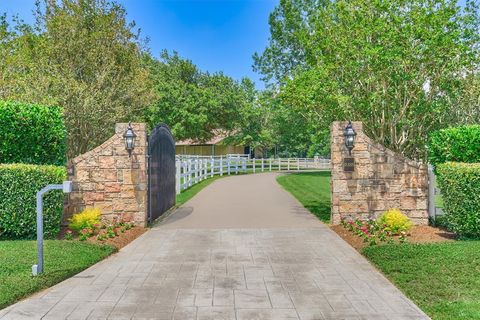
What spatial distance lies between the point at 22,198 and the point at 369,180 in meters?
8.34

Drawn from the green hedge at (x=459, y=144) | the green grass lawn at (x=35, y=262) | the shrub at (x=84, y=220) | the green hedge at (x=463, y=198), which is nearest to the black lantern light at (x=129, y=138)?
the shrub at (x=84, y=220)

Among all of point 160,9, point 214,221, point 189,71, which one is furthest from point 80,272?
point 189,71

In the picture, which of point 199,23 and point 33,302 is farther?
point 199,23

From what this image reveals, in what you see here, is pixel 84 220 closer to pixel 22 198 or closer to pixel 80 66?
pixel 22 198

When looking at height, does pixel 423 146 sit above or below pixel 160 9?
below

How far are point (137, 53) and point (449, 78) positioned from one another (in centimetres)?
1938

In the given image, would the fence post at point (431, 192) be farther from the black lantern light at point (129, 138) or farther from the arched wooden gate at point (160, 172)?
the black lantern light at point (129, 138)

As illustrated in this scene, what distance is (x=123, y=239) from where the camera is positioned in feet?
32.2

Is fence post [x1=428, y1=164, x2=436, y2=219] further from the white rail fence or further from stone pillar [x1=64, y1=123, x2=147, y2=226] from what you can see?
the white rail fence

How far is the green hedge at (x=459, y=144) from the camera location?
10016mm

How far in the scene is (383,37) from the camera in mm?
13195

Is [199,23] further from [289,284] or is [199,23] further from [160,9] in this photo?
[289,284]

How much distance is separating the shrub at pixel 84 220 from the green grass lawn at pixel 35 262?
1286mm

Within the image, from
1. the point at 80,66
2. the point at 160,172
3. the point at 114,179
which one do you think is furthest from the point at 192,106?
the point at 114,179
